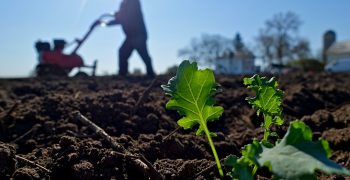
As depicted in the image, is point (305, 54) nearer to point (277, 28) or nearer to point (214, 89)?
point (277, 28)

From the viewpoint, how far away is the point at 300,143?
162 cm

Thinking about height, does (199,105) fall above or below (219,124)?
above

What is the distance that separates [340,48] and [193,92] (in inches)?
2804

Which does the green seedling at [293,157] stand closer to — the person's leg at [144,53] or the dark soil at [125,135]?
the dark soil at [125,135]

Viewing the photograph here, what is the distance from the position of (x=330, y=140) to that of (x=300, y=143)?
6.83ft

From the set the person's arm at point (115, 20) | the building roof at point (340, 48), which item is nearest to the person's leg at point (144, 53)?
the person's arm at point (115, 20)

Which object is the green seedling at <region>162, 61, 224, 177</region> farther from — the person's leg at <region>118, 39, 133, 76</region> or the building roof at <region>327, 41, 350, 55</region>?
the building roof at <region>327, 41, 350, 55</region>

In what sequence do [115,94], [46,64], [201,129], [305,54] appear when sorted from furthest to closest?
[305,54] → [46,64] → [115,94] → [201,129]

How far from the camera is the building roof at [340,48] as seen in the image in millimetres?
66075

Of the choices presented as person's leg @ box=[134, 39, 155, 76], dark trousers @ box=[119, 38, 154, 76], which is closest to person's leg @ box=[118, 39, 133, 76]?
dark trousers @ box=[119, 38, 154, 76]

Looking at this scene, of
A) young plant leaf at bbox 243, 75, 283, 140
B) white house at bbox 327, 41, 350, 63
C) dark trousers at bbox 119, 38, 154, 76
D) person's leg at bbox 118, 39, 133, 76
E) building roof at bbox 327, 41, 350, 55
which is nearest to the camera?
young plant leaf at bbox 243, 75, 283, 140

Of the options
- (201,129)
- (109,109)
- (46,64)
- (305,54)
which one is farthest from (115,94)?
(305,54)

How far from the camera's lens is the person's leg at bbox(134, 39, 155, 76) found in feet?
34.2

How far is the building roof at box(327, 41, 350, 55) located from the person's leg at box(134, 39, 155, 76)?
60360 millimetres
